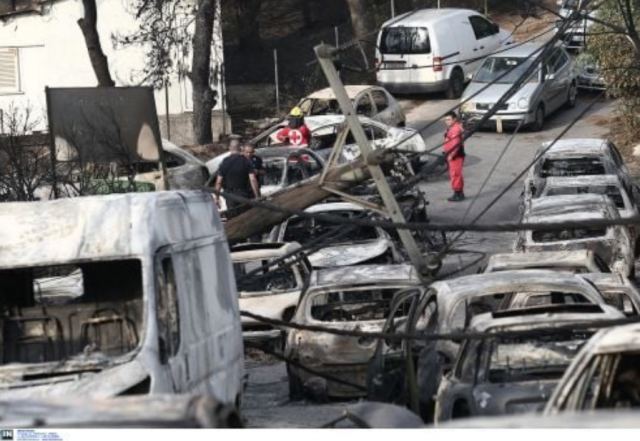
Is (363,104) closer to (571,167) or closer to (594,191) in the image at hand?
(571,167)

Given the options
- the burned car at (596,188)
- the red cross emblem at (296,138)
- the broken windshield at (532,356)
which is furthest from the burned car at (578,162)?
the broken windshield at (532,356)

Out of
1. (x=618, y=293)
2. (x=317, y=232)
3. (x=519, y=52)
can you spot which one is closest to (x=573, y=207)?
(x=317, y=232)

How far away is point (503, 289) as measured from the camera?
13.8m

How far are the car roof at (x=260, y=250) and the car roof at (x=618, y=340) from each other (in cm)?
825

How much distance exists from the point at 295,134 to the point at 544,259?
10.9 meters

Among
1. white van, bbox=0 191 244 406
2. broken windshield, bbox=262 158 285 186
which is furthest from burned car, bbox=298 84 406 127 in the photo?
white van, bbox=0 191 244 406

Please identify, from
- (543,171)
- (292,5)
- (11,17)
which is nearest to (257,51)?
(292,5)

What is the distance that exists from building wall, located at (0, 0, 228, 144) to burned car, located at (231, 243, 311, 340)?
15792mm

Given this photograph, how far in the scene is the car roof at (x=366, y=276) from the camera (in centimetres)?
1566

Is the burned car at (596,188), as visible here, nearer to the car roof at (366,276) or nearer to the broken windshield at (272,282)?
the broken windshield at (272,282)

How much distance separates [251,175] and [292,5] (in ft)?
78.2

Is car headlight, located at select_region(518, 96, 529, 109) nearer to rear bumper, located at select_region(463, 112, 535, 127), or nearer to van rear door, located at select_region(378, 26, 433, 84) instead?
rear bumper, located at select_region(463, 112, 535, 127)

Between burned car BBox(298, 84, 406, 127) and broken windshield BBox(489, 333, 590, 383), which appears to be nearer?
broken windshield BBox(489, 333, 590, 383)

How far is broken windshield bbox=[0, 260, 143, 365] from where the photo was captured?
1176 cm
